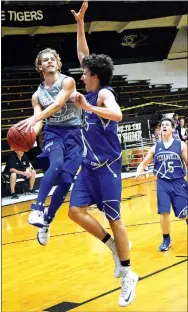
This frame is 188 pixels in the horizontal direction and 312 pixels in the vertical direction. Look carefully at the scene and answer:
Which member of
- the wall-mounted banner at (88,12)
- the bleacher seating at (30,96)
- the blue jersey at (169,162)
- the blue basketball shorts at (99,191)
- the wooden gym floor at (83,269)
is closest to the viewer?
the blue basketball shorts at (99,191)

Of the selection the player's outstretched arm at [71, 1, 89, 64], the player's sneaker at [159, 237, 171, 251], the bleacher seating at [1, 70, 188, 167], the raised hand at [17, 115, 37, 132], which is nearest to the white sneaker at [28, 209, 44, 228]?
the raised hand at [17, 115, 37, 132]

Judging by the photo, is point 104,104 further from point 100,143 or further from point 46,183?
point 46,183

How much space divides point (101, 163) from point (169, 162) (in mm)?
4091

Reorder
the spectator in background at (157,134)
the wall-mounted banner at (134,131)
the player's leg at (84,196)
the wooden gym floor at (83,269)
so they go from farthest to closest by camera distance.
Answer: the wall-mounted banner at (134,131) → the spectator in background at (157,134) → the wooden gym floor at (83,269) → the player's leg at (84,196)

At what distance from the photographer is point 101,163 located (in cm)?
463

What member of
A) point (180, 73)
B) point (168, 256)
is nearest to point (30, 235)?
point (168, 256)

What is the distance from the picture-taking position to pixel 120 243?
4.86m

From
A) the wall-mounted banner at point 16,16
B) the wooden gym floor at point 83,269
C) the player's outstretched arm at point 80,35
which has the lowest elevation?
the wooden gym floor at point 83,269

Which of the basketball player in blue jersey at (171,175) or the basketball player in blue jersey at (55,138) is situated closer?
the basketball player in blue jersey at (55,138)

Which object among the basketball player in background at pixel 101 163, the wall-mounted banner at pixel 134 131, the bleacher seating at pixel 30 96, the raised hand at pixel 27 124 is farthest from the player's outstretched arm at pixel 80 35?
the wall-mounted banner at pixel 134 131

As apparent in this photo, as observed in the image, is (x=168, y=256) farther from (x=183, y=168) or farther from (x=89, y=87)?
(x=89, y=87)

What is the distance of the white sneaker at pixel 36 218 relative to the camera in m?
4.46

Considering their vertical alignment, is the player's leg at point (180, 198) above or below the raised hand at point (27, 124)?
below

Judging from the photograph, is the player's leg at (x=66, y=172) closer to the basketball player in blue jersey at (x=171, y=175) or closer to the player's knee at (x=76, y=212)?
the player's knee at (x=76, y=212)
